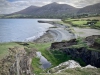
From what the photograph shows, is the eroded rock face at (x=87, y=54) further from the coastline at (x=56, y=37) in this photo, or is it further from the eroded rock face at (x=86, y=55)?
the coastline at (x=56, y=37)

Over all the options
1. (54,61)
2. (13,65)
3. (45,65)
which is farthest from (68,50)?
(13,65)

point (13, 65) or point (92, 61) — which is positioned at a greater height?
point (13, 65)

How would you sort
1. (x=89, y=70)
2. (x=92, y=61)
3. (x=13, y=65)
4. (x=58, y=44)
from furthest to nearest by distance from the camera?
(x=58, y=44) → (x=92, y=61) → (x=89, y=70) → (x=13, y=65)

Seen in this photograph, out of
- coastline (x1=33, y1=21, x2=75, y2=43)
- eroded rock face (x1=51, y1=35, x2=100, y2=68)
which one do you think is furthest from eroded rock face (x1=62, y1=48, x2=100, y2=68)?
coastline (x1=33, y1=21, x2=75, y2=43)

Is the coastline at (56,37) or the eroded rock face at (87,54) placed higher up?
the eroded rock face at (87,54)

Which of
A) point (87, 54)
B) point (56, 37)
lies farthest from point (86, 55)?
point (56, 37)

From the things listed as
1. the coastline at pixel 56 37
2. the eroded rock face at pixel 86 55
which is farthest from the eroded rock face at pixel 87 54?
the coastline at pixel 56 37

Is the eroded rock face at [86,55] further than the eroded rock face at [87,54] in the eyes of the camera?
No

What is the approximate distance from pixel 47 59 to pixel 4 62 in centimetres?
1874

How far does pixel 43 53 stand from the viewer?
4297 centimetres

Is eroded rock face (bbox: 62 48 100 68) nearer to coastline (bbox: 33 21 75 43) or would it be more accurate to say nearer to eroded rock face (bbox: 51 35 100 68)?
eroded rock face (bbox: 51 35 100 68)

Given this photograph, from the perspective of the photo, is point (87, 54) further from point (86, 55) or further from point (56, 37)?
point (56, 37)

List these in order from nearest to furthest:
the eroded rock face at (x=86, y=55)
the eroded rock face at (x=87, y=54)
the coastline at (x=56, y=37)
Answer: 1. the eroded rock face at (x=86, y=55)
2. the eroded rock face at (x=87, y=54)
3. the coastline at (x=56, y=37)

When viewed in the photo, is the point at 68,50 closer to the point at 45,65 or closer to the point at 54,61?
the point at 54,61
